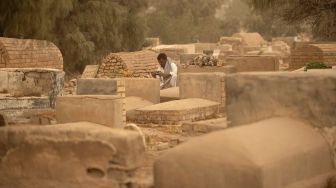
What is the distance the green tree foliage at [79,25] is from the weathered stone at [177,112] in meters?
7.11

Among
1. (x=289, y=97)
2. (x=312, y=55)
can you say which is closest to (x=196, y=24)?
(x=312, y=55)

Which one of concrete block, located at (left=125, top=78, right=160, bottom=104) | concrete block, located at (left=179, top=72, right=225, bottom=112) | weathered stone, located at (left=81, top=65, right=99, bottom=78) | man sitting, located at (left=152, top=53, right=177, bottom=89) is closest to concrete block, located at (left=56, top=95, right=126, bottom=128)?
concrete block, located at (left=179, top=72, right=225, bottom=112)

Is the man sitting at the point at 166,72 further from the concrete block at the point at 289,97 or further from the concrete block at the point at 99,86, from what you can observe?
the concrete block at the point at 289,97

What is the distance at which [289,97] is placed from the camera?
6.27 metres

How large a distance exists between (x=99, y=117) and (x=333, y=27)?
21.4 feet

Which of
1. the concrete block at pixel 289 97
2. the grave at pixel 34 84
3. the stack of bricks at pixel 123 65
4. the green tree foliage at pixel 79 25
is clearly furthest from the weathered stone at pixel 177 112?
the green tree foliage at pixel 79 25

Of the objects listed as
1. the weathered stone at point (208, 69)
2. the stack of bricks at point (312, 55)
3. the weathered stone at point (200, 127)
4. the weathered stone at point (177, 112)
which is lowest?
the weathered stone at point (177, 112)

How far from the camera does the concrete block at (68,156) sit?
17.4ft

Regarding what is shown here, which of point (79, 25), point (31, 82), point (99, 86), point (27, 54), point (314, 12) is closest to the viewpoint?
point (99, 86)

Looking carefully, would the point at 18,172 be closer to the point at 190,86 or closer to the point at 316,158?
the point at 316,158

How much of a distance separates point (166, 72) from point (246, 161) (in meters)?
9.20

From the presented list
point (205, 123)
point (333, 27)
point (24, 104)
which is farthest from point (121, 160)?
point (333, 27)

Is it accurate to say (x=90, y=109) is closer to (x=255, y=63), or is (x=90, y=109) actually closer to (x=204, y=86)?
(x=204, y=86)

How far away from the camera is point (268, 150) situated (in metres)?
5.26
